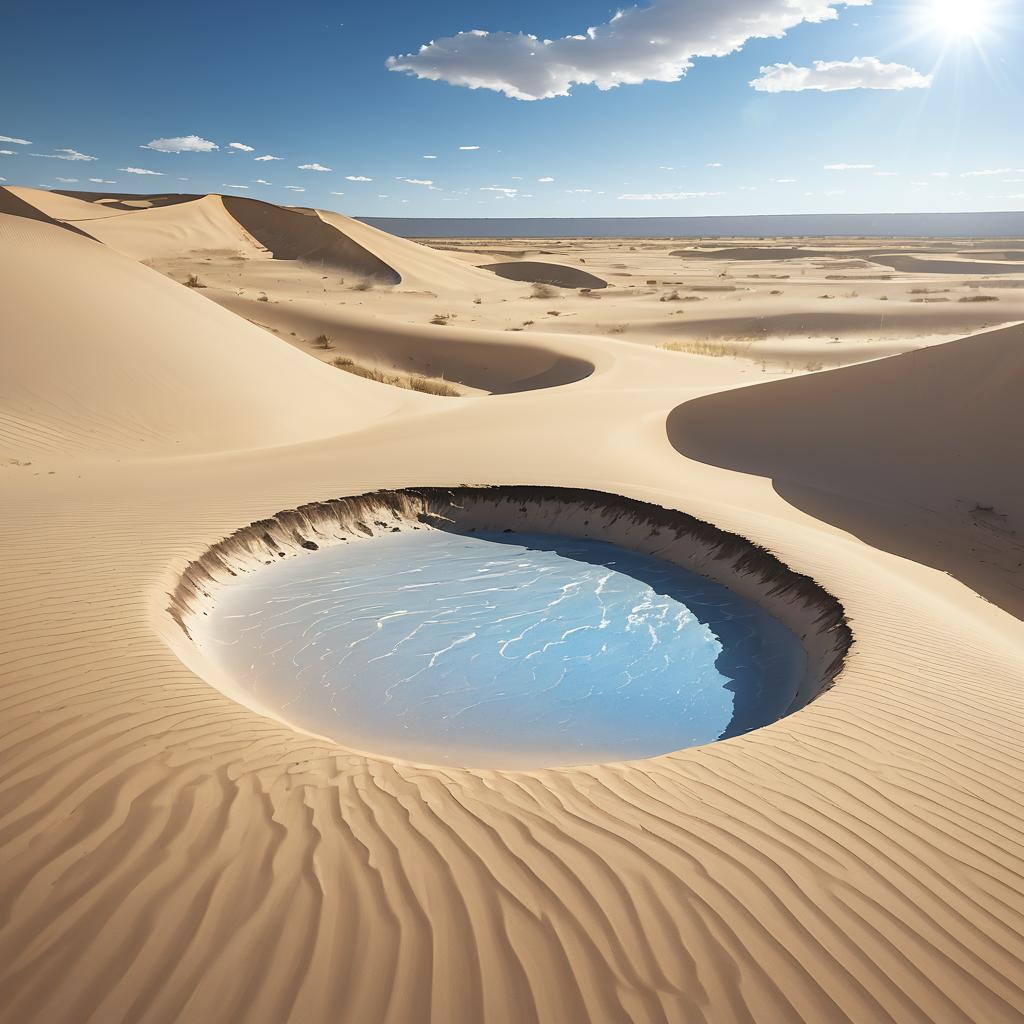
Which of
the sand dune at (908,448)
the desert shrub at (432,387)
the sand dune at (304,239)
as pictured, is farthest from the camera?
the sand dune at (304,239)

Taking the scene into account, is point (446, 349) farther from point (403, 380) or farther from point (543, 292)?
point (543, 292)

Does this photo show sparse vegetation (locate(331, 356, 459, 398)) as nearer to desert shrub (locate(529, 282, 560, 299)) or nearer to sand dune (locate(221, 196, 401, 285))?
sand dune (locate(221, 196, 401, 285))

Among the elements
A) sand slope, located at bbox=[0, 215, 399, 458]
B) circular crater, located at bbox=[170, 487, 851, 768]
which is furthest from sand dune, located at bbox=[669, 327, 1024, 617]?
sand slope, located at bbox=[0, 215, 399, 458]

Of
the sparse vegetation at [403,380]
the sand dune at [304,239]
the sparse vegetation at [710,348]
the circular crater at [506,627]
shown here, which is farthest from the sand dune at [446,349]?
the sand dune at [304,239]

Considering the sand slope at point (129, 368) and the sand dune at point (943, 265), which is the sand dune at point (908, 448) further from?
the sand dune at point (943, 265)

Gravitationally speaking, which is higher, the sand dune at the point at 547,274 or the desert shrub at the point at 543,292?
the sand dune at the point at 547,274
